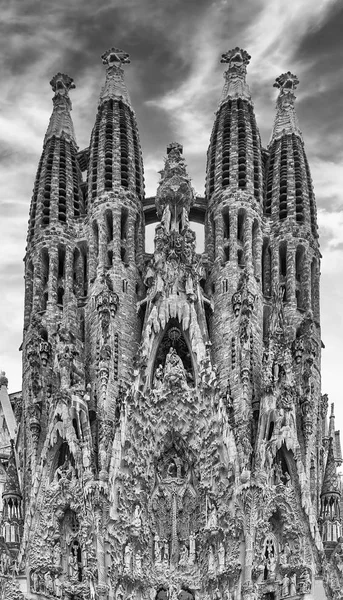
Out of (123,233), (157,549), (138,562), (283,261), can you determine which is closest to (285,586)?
(157,549)

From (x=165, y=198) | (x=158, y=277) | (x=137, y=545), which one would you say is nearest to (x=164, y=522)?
(x=137, y=545)

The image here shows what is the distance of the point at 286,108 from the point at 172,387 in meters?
13.7

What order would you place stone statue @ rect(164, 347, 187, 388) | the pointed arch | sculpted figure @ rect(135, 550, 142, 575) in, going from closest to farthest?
sculpted figure @ rect(135, 550, 142, 575)
stone statue @ rect(164, 347, 187, 388)
the pointed arch

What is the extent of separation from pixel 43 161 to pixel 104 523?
14798mm

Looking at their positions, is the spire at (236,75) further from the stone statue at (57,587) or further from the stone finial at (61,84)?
the stone statue at (57,587)

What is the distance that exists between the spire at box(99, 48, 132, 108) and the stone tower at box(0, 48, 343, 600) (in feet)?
2.05

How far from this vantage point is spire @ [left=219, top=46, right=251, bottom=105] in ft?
160

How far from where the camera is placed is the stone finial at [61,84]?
49.8 m

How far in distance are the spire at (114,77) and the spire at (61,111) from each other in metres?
1.43

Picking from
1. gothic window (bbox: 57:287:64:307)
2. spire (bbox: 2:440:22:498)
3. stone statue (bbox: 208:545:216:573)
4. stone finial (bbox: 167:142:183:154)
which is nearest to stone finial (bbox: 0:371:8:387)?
gothic window (bbox: 57:287:64:307)

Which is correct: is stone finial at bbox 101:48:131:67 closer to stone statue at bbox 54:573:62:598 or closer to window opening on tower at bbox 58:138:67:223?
window opening on tower at bbox 58:138:67:223

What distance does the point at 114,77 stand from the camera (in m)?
49.3

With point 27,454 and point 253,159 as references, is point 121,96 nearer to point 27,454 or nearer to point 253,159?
point 253,159

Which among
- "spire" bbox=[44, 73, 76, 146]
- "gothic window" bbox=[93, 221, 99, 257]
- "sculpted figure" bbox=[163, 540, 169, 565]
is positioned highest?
"spire" bbox=[44, 73, 76, 146]
